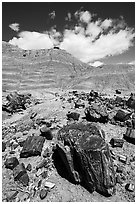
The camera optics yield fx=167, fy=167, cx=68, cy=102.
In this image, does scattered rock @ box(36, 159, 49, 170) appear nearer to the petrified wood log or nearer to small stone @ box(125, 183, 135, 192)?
the petrified wood log

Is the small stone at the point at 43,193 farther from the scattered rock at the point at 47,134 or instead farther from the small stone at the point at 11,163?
the scattered rock at the point at 47,134

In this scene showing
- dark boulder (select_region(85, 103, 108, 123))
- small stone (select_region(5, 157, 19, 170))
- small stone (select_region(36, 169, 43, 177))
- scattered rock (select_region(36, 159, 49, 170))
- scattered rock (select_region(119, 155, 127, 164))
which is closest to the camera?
small stone (select_region(36, 169, 43, 177))

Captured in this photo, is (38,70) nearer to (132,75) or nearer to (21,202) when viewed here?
(132,75)

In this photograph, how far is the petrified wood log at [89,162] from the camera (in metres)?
8.70

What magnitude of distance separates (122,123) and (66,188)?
29.9ft

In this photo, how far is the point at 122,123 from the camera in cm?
1617

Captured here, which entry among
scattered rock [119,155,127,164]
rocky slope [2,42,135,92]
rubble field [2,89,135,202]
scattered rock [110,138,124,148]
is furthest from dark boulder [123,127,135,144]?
rocky slope [2,42,135,92]

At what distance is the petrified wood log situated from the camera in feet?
28.5

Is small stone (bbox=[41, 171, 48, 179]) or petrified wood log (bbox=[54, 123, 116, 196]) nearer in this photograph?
petrified wood log (bbox=[54, 123, 116, 196])

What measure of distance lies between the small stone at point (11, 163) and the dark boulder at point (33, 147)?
0.68m

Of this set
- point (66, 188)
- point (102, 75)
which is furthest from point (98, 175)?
point (102, 75)

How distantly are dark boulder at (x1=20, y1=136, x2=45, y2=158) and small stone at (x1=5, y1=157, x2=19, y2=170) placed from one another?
68cm

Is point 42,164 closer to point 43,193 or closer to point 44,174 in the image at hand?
point 44,174

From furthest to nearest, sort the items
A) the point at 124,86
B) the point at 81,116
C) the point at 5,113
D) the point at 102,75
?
the point at 102,75, the point at 124,86, the point at 5,113, the point at 81,116
